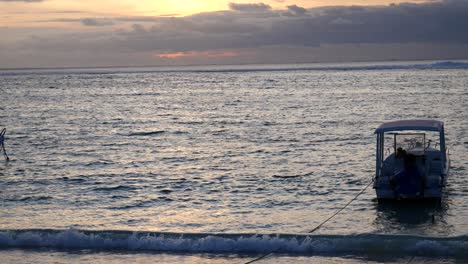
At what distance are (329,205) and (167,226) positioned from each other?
5021 mm

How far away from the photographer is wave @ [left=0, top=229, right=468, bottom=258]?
14.7m

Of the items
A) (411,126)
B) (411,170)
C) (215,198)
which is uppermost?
(411,126)

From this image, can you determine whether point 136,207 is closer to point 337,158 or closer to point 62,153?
point 337,158

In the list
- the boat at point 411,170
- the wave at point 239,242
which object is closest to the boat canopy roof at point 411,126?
the boat at point 411,170

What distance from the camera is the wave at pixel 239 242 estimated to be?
48.2ft

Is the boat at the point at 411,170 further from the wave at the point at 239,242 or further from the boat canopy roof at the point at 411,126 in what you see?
the wave at the point at 239,242

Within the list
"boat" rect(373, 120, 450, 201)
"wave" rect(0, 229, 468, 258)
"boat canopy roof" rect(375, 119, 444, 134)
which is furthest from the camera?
"boat canopy roof" rect(375, 119, 444, 134)

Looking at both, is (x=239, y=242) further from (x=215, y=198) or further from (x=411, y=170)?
(x=411, y=170)

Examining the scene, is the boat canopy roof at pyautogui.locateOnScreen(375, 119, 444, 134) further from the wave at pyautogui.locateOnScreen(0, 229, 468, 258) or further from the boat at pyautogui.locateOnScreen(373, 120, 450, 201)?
the wave at pyautogui.locateOnScreen(0, 229, 468, 258)

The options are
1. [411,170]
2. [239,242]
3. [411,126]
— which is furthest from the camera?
[411,126]

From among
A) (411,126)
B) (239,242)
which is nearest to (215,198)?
(239,242)

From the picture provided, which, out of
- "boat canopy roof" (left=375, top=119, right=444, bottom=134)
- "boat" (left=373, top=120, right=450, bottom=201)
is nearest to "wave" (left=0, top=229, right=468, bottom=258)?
"boat" (left=373, top=120, right=450, bottom=201)

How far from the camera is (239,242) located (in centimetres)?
1541

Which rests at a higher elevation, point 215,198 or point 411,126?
point 411,126
